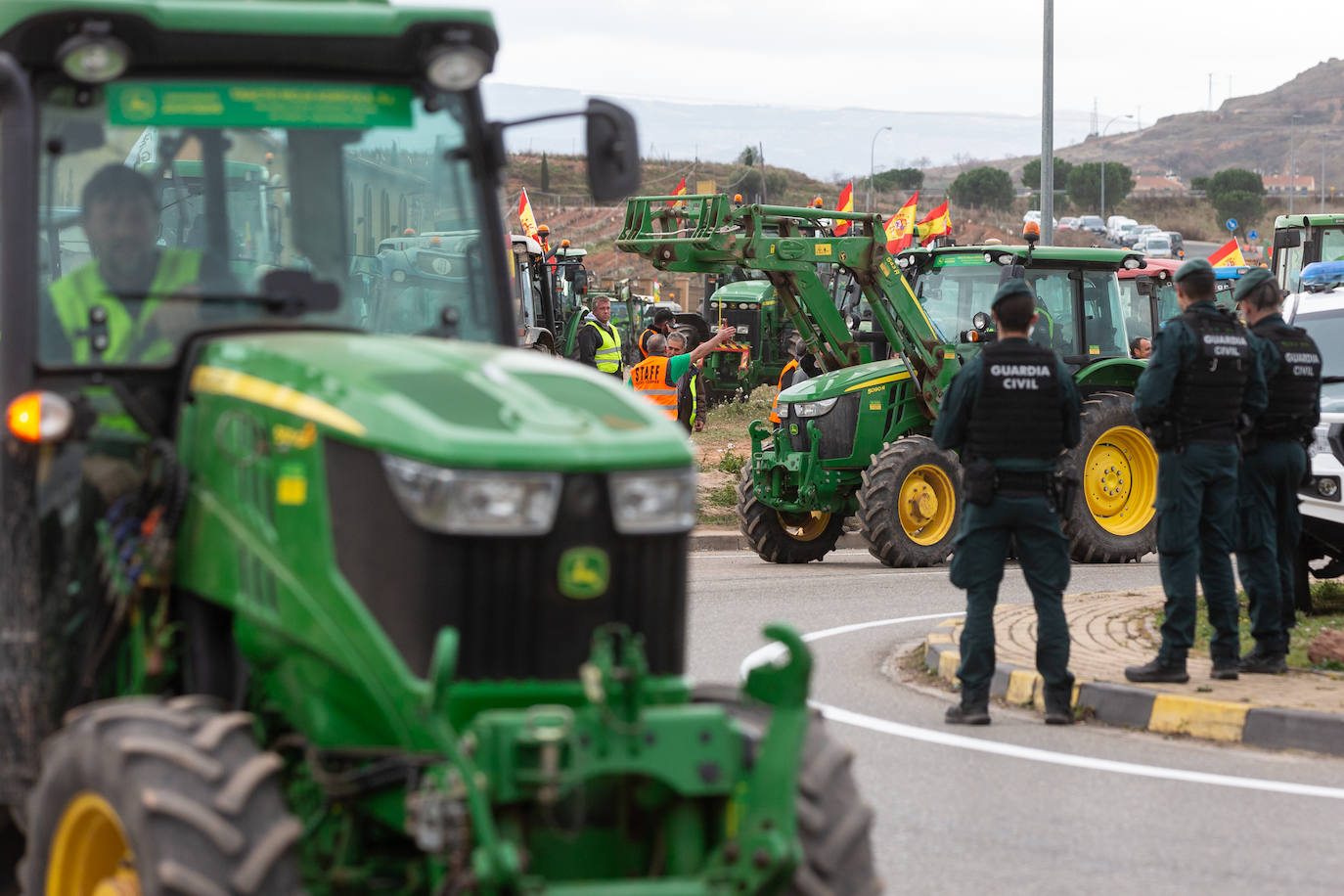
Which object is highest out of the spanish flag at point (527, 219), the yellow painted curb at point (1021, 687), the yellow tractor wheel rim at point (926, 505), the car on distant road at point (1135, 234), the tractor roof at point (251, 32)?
the car on distant road at point (1135, 234)

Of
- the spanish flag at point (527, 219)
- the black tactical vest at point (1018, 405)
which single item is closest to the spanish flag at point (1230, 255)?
the spanish flag at point (527, 219)

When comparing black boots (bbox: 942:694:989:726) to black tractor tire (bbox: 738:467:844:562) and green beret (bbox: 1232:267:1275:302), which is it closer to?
green beret (bbox: 1232:267:1275:302)

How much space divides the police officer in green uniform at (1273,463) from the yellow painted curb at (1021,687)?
1.18 meters

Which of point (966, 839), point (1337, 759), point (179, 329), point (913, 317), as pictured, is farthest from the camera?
point (913, 317)

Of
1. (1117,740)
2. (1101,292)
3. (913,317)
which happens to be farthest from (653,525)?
(1101,292)

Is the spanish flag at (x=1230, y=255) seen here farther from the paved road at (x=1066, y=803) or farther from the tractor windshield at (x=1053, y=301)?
the paved road at (x=1066, y=803)

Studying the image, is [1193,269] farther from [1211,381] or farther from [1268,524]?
[1268,524]

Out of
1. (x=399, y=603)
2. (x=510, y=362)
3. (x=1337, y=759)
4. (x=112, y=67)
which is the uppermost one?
(x=112, y=67)

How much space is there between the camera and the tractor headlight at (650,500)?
4.45 meters

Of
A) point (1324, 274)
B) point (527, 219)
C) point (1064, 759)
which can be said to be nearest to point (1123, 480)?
point (1324, 274)

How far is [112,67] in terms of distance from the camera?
5281mm

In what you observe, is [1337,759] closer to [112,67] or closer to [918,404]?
[112,67]

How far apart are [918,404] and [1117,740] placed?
26.6ft

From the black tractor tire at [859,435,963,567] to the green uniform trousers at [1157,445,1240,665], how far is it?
5.87 meters
